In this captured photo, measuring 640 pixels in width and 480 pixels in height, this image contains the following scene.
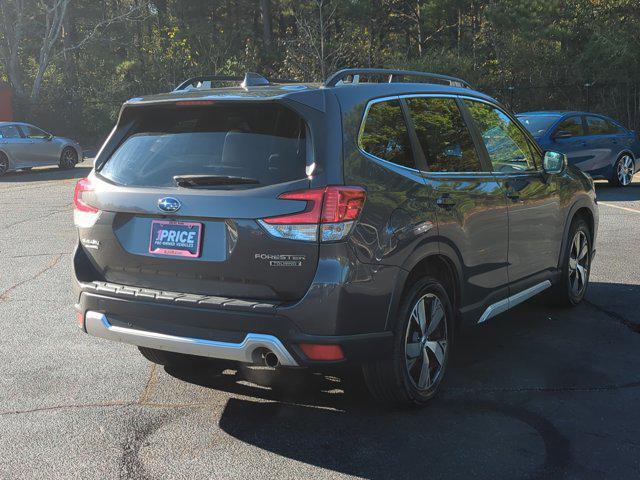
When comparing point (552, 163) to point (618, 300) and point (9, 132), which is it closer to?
point (618, 300)

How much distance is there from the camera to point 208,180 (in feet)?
12.3

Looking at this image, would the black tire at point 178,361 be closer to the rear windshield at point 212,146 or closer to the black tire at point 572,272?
the rear windshield at point 212,146

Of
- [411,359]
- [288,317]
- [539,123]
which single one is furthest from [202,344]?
[539,123]

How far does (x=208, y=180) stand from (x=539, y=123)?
11197 millimetres

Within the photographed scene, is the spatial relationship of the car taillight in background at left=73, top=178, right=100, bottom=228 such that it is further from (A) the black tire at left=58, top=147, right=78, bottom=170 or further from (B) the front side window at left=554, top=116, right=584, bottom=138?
(A) the black tire at left=58, top=147, right=78, bottom=170

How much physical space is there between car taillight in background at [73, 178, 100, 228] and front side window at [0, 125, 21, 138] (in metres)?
18.5

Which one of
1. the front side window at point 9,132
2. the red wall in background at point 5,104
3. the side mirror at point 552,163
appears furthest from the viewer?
the red wall in background at point 5,104

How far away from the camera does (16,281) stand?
745 cm

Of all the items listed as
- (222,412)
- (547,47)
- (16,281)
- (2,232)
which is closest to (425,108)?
(222,412)

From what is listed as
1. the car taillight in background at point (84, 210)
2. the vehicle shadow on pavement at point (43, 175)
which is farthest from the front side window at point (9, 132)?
the car taillight in background at point (84, 210)

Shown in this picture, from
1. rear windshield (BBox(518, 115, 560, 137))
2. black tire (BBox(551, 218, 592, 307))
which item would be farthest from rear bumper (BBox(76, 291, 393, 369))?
rear windshield (BBox(518, 115, 560, 137))

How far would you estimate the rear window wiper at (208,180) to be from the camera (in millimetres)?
3684

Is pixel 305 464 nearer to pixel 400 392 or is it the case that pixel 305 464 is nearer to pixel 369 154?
pixel 400 392

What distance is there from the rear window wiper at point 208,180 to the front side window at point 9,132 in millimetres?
19310
